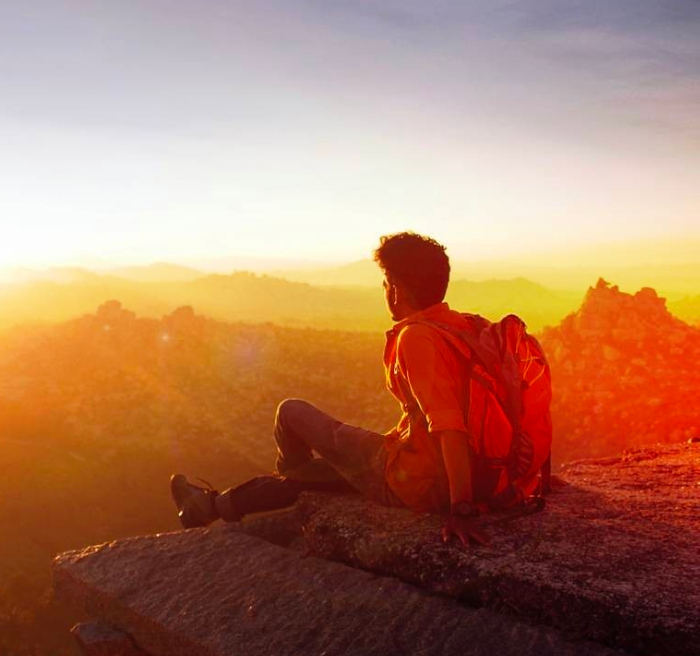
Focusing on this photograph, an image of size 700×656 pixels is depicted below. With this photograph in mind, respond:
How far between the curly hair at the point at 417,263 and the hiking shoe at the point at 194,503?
2.01 meters

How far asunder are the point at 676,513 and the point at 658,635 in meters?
1.49

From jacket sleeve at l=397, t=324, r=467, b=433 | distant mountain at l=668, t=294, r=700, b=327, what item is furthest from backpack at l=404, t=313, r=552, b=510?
distant mountain at l=668, t=294, r=700, b=327

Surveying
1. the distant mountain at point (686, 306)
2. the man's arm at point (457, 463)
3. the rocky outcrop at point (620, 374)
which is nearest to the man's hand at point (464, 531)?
the man's arm at point (457, 463)

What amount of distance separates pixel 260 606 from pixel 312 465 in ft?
3.28

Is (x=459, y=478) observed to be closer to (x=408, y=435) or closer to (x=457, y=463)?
(x=457, y=463)

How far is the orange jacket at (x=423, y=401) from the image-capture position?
128 inches

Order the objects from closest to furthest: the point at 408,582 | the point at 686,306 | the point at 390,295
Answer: the point at 408,582
the point at 390,295
the point at 686,306

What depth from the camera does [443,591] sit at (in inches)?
125

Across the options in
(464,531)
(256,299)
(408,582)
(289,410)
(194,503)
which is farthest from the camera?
(256,299)

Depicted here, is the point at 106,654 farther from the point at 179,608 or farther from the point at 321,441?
the point at 321,441

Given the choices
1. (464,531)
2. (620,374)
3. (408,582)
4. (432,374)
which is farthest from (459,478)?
(620,374)

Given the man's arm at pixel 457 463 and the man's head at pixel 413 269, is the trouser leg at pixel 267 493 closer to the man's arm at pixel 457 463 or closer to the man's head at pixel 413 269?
the man's arm at pixel 457 463

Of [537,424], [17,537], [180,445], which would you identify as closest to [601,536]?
[537,424]

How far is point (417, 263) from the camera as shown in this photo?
11.1 ft
